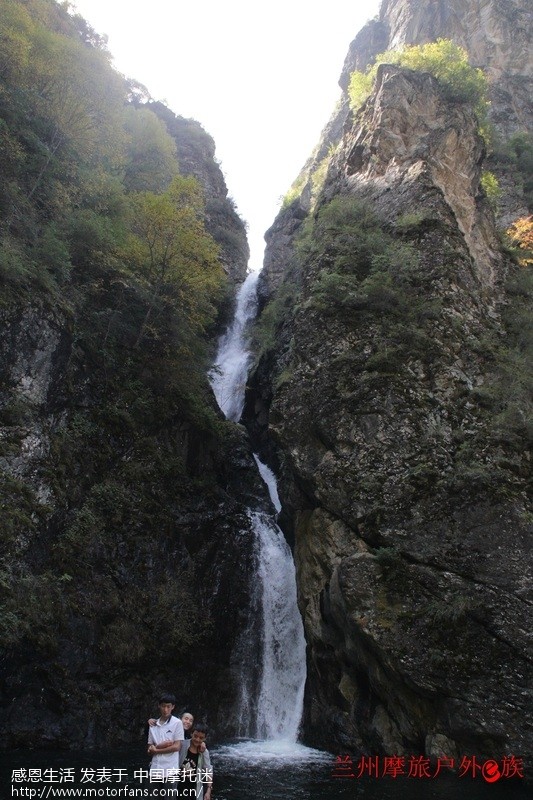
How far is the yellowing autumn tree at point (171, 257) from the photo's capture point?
739 inches

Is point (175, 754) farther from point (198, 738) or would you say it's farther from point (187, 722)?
point (187, 722)

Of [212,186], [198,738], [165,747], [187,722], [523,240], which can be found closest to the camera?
[165,747]

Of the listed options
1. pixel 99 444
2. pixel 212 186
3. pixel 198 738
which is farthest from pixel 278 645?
pixel 212 186

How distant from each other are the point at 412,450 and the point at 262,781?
24.8 feet

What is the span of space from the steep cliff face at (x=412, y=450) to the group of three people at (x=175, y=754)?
5790mm

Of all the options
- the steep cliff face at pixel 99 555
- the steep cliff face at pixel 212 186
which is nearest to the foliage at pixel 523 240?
the steep cliff face at pixel 99 555

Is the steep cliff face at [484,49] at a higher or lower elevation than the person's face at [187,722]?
higher

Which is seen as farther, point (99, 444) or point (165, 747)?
point (99, 444)

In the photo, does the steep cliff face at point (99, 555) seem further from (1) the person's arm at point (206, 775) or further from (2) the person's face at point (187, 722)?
(1) the person's arm at point (206, 775)

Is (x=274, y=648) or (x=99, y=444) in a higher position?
(x=99, y=444)

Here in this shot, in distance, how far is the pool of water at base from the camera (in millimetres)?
8719

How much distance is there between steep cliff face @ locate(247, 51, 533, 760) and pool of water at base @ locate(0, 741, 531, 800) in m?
0.67

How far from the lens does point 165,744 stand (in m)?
5.39

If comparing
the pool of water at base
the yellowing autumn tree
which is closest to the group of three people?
the pool of water at base
